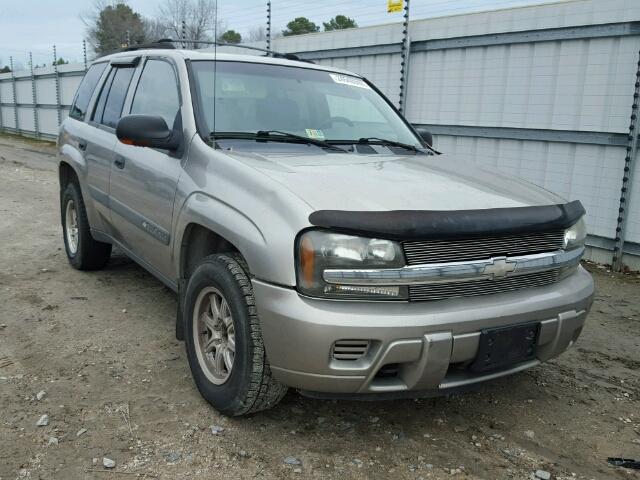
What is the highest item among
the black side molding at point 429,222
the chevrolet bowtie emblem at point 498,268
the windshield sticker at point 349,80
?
the windshield sticker at point 349,80

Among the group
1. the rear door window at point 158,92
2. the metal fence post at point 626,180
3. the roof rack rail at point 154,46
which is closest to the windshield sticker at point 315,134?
the rear door window at point 158,92

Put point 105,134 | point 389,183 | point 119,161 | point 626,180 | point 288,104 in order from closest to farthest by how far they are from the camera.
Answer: point 389,183 < point 288,104 < point 119,161 < point 105,134 < point 626,180

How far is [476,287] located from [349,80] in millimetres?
2266

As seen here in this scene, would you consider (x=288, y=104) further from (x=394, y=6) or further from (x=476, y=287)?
(x=394, y=6)

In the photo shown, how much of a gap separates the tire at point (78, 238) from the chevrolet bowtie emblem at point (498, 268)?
3629 millimetres

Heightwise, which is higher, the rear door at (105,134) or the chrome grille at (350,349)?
the rear door at (105,134)

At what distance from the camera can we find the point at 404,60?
8258mm

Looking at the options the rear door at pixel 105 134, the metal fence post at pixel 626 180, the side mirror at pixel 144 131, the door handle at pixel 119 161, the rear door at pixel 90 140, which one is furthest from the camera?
the metal fence post at pixel 626 180

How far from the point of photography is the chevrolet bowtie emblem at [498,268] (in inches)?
101

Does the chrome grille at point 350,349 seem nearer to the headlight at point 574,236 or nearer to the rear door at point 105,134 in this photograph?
the headlight at point 574,236

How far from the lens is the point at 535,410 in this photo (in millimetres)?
3219

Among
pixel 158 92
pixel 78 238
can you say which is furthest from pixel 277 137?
pixel 78 238

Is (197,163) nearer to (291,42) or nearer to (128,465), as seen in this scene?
(128,465)

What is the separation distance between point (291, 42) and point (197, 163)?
774cm
